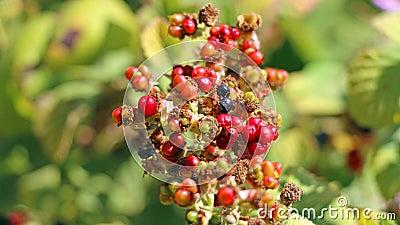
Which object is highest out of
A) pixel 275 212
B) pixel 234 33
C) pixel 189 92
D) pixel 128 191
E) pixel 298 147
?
pixel 234 33

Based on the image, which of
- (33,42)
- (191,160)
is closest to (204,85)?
(191,160)

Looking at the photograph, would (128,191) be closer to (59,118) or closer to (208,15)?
(59,118)

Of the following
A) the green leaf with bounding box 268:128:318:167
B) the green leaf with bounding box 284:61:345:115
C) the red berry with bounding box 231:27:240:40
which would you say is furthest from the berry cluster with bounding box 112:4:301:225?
the green leaf with bounding box 284:61:345:115

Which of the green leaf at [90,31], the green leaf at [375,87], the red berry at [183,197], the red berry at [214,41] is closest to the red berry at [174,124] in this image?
the red berry at [183,197]

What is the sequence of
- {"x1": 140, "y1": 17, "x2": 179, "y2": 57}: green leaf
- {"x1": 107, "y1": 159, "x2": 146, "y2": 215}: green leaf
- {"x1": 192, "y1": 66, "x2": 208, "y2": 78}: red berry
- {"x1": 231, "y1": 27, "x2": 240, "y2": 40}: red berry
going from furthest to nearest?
{"x1": 107, "y1": 159, "x2": 146, "y2": 215}: green leaf < {"x1": 140, "y1": 17, "x2": 179, "y2": 57}: green leaf < {"x1": 231, "y1": 27, "x2": 240, "y2": 40}: red berry < {"x1": 192, "y1": 66, "x2": 208, "y2": 78}: red berry

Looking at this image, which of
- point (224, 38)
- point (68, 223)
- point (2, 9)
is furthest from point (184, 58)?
point (2, 9)

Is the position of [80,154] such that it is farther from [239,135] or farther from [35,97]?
[239,135]

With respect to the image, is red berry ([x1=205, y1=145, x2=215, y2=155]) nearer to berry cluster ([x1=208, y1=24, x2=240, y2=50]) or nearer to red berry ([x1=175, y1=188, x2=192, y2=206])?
red berry ([x1=175, y1=188, x2=192, y2=206])
